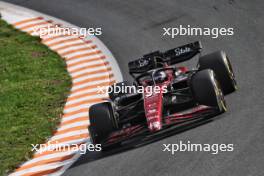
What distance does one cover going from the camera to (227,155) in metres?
11.1

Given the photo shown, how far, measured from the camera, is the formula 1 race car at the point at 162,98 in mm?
12695

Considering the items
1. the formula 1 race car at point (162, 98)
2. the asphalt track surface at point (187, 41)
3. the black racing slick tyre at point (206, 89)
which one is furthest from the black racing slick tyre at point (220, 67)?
the black racing slick tyre at point (206, 89)

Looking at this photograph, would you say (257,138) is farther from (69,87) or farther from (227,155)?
(69,87)

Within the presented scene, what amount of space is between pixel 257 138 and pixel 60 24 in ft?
42.0

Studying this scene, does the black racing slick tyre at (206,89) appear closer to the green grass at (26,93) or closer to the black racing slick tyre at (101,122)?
the black racing slick tyre at (101,122)

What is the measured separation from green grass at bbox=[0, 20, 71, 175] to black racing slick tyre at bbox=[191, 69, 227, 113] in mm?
3833

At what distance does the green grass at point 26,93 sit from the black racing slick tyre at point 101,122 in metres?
1.79

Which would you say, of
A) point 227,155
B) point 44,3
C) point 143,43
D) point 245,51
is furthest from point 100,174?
point 44,3

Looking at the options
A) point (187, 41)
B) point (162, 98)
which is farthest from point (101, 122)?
point (187, 41)

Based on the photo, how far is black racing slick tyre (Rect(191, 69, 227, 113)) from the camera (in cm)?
1270

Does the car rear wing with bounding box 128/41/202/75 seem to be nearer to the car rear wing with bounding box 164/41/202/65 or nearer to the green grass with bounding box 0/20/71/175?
the car rear wing with bounding box 164/41/202/65

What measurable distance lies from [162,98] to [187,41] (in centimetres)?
644

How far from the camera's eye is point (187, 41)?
62.7ft

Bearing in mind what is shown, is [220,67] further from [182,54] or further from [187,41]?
[187,41]
